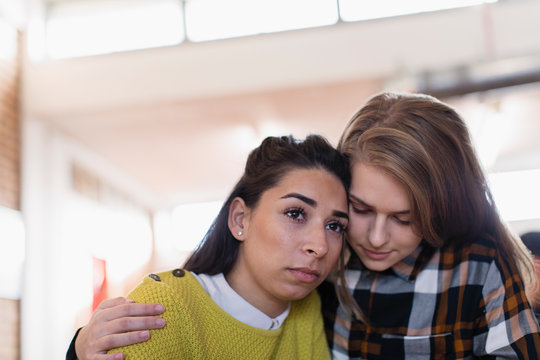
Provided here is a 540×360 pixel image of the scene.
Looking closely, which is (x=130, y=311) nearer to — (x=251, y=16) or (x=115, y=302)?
Result: (x=115, y=302)

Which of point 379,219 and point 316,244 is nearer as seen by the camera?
point 316,244

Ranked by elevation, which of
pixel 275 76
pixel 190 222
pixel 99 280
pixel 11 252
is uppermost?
pixel 275 76

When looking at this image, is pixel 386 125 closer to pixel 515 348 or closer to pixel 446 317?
pixel 446 317

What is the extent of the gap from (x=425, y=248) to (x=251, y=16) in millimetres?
3509

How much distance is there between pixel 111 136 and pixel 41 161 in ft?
2.69

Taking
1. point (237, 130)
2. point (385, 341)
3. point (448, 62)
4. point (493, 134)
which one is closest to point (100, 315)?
point (385, 341)

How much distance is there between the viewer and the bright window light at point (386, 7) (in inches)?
181

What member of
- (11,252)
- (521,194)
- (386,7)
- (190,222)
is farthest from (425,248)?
(190,222)

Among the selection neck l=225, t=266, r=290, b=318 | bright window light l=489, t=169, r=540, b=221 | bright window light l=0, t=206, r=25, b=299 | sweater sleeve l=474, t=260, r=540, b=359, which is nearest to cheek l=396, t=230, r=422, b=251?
sweater sleeve l=474, t=260, r=540, b=359

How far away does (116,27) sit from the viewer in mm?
5008

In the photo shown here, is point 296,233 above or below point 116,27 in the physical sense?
below

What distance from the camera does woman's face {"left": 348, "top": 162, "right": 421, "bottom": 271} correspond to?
1540 millimetres

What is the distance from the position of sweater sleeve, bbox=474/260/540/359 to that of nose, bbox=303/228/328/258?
459 mm

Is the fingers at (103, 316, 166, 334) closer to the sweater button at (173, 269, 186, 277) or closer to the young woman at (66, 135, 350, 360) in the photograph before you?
the young woman at (66, 135, 350, 360)
